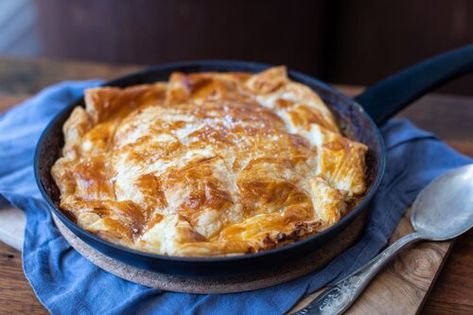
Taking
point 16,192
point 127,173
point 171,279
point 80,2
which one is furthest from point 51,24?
point 171,279

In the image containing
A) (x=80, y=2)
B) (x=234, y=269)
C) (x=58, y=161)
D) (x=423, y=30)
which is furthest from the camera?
(x=423, y=30)

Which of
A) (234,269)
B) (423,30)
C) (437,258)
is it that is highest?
(234,269)

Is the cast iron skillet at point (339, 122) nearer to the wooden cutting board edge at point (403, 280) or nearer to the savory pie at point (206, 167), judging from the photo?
the savory pie at point (206, 167)

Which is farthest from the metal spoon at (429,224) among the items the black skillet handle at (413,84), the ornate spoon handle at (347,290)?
the black skillet handle at (413,84)

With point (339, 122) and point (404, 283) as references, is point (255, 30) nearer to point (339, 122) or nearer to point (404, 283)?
point (339, 122)

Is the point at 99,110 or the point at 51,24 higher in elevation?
the point at 99,110

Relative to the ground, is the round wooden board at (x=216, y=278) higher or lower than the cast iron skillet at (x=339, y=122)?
lower

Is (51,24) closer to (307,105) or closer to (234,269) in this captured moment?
(307,105)

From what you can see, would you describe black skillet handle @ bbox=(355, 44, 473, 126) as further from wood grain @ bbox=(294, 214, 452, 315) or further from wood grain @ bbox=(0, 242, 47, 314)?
wood grain @ bbox=(0, 242, 47, 314)
